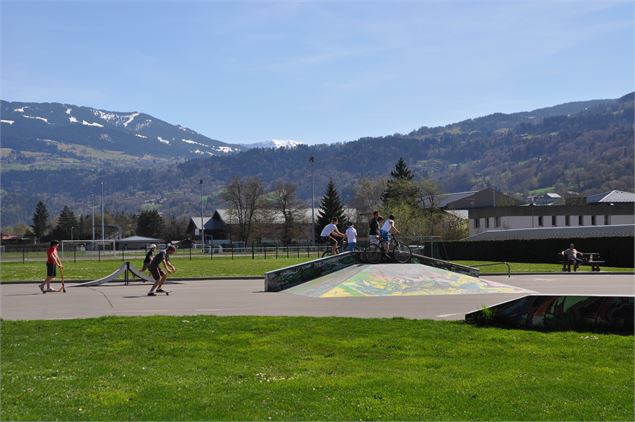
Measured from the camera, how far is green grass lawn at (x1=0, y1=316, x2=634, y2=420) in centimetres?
771

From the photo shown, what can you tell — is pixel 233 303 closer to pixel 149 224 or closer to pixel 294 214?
pixel 294 214

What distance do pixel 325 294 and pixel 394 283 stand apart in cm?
258

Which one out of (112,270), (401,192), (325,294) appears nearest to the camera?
(325,294)

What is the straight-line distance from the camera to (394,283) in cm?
2341

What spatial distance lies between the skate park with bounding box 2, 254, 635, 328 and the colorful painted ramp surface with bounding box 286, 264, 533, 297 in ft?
0.10

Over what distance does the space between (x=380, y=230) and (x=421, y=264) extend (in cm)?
192

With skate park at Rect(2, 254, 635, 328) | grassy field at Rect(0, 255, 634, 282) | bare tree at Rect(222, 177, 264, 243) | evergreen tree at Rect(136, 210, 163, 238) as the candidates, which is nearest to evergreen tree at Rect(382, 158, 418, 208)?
bare tree at Rect(222, 177, 264, 243)

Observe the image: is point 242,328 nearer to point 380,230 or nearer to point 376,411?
point 376,411

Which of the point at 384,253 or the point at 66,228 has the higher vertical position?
the point at 66,228

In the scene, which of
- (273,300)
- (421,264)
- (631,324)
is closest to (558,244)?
(421,264)

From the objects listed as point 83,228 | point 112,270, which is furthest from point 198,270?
point 83,228

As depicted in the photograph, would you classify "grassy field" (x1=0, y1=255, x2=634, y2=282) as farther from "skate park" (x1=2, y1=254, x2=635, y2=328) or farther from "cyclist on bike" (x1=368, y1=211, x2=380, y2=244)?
"cyclist on bike" (x1=368, y1=211, x2=380, y2=244)

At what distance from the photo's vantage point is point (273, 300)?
20.6 meters

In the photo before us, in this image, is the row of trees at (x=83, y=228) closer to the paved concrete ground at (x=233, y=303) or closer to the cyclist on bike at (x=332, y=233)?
the cyclist on bike at (x=332, y=233)
